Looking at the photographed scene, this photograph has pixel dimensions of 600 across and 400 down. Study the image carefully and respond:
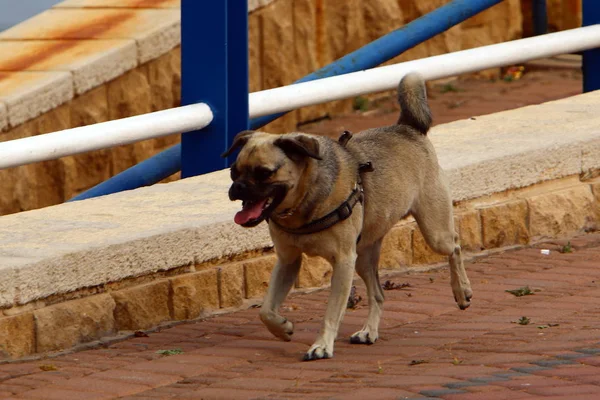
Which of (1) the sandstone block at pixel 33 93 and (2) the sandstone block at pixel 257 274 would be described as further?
→ (1) the sandstone block at pixel 33 93

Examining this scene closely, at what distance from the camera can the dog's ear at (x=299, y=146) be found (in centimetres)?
514

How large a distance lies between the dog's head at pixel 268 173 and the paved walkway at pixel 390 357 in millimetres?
585

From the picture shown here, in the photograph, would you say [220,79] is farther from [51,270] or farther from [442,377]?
[442,377]

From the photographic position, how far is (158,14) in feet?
33.0

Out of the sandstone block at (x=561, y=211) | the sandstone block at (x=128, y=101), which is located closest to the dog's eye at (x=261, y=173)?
the sandstone block at (x=561, y=211)

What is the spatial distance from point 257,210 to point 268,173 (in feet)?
0.46

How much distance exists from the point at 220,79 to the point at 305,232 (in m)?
2.04

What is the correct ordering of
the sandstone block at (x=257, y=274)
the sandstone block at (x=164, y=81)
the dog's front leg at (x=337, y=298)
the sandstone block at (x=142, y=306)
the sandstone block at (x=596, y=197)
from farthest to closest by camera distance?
the sandstone block at (x=164, y=81) < the sandstone block at (x=596, y=197) < the sandstone block at (x=257, y=274) < the sandstone block at (x=142, y=306) < the dog's front leg at (x=337, y=298)

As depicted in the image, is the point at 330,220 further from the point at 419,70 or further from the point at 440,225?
the point at 419,70

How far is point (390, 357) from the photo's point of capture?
522 cm

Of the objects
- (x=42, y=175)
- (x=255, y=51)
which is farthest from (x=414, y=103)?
(x=255, y=51)

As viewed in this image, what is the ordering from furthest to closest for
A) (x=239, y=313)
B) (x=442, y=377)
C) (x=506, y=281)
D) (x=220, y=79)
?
→ (x=220, y=79) → (x=506, y=281) → (x=239, y=313) → (x=442, y=377)

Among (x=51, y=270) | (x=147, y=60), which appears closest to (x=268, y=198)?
(x=51, y=270)

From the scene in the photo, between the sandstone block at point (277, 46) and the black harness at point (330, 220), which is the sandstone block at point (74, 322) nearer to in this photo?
the black harness at point (330, 220)
